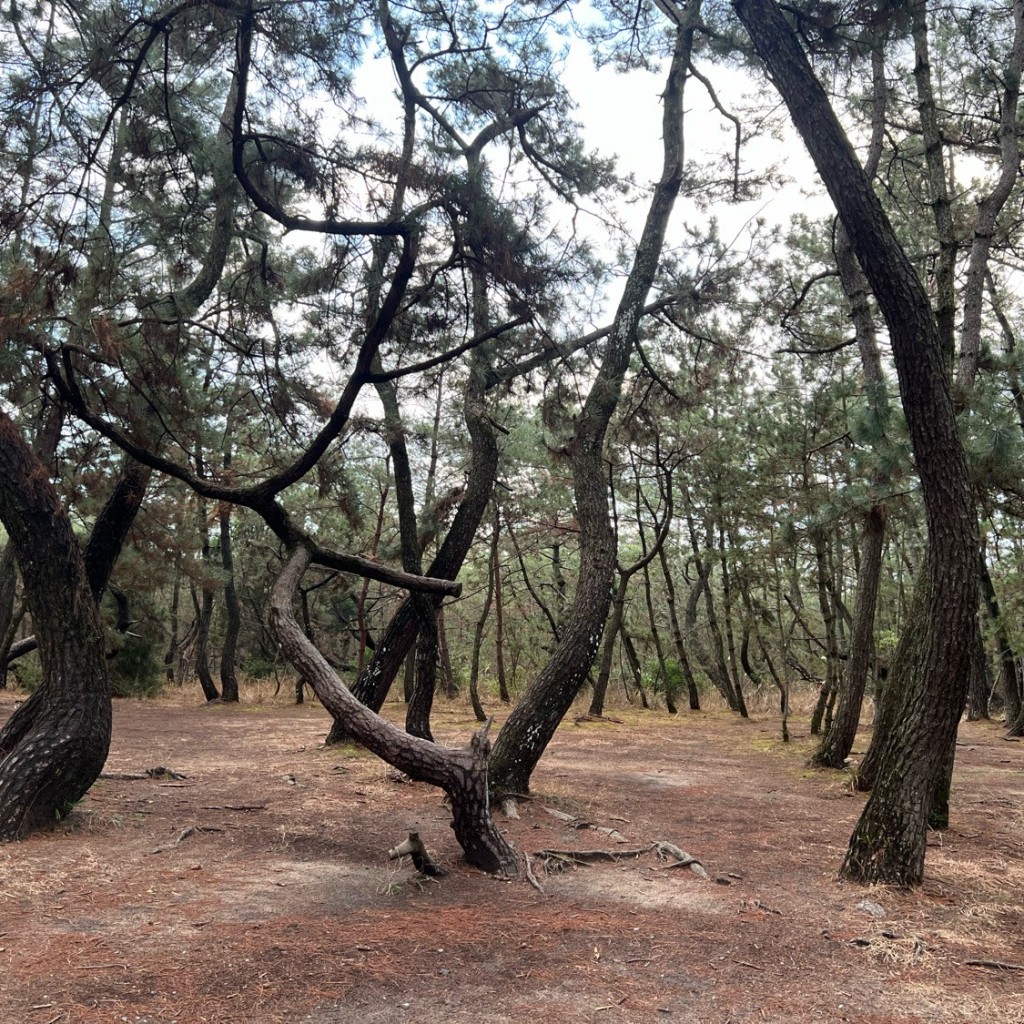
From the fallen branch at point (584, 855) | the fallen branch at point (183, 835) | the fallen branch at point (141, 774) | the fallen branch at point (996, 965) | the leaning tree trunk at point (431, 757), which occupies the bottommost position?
the fallen branch at point (141, 774)

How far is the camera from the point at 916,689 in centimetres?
398

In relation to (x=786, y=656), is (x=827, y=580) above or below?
above

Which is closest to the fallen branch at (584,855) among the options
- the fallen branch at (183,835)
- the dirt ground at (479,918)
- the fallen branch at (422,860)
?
the dirt ground at (479,918)

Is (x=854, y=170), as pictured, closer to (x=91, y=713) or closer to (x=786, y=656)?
(x=91, y=713)

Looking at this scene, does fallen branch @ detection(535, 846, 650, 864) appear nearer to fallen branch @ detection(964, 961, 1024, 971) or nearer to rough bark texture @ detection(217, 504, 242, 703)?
fallen branch @ detection(964, 961, 1024, 971)

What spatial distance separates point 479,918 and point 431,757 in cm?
78

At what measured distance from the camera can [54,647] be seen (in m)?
4.57

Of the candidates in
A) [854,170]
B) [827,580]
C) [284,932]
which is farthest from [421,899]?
[827,580]

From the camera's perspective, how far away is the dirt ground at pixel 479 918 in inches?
98.9

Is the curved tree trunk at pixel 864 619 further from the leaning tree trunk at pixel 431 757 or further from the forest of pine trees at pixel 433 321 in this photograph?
the leaning tree trunk at pixel 431 757

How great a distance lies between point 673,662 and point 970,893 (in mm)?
14729

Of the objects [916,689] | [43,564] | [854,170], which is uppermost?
[854,170]

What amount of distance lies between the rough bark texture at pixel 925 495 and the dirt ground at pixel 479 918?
0.92 ft

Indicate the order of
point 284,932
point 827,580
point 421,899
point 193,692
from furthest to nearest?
point 193,692, point 827,580, point 421,899, point 284,932
